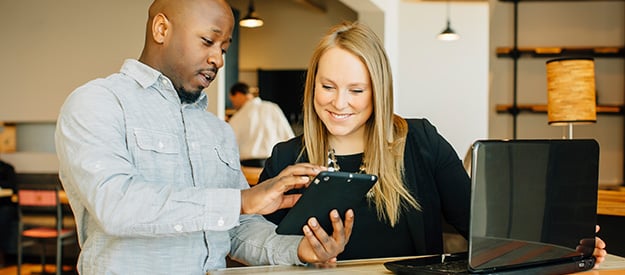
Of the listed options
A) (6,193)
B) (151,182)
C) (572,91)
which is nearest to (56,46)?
(6,193)

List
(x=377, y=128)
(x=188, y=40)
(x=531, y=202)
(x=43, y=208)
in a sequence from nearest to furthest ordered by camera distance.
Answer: (x=531, y=202)
(x=188, y=40)
(x=377, y=128)
(x=43, y=208)

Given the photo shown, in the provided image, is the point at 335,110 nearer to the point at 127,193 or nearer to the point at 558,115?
the point at 127,193

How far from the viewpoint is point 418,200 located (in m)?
1.94

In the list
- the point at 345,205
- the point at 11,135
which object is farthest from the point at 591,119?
the point at 11,135

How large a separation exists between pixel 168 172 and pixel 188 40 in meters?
0.30

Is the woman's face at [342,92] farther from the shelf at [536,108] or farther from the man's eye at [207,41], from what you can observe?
the shelf at [536,108]

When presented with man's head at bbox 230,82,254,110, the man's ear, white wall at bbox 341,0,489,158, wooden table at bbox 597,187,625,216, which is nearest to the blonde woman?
the man's ear

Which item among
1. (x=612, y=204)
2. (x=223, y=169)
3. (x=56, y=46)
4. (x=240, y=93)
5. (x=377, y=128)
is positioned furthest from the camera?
(x=240, y=93)

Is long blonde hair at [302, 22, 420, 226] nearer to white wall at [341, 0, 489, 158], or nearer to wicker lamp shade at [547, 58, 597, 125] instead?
wicker lamp shade at [547, 58, 597, 125]

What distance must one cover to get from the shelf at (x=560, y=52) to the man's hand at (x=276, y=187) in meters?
5.51

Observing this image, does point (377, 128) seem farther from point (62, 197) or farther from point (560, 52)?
point (560, 52)

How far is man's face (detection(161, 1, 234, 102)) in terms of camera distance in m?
1.55

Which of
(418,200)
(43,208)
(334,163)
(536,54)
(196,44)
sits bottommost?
(43,208)

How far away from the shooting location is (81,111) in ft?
4.58
